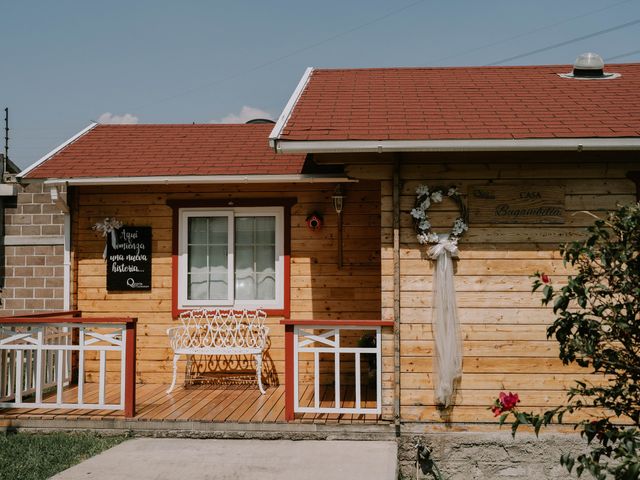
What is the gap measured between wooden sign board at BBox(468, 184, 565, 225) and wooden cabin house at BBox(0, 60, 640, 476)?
1 cm

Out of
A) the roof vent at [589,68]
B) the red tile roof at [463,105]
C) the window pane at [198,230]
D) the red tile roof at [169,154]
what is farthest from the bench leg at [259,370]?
the roof vent at [589,68]

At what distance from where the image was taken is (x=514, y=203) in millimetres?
6562

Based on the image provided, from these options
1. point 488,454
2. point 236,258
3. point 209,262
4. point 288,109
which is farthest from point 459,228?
point 209,262

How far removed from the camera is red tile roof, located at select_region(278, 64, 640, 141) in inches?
255

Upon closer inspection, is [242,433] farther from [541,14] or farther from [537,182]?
[541,14]

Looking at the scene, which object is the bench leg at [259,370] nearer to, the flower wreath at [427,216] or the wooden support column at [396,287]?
the wooden support column at [396,287]

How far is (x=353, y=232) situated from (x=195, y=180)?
6.67 ft

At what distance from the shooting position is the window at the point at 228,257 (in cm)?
873

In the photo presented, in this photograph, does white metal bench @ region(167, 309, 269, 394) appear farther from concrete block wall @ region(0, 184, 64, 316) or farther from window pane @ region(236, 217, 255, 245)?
concrete block wall @ region(0, 184, 64, 316)

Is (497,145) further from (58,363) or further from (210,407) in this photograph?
(58,363)

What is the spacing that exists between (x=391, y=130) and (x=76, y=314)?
4712mm

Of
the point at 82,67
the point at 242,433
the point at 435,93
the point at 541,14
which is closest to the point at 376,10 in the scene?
the point at 541,14

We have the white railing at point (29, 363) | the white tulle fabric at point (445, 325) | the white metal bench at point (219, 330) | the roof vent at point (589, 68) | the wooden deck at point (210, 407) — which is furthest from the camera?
the roof vent at point (589, 68)

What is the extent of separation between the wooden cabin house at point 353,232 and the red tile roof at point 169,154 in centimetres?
5
